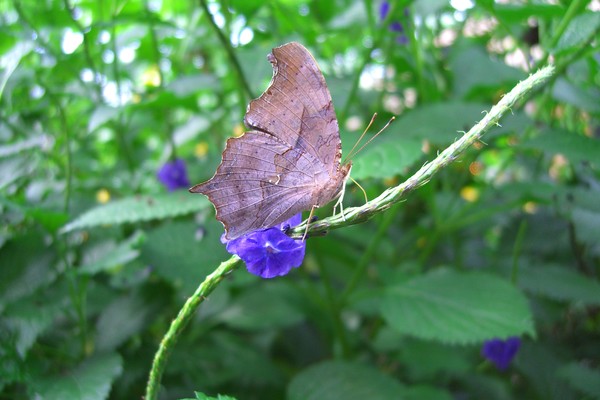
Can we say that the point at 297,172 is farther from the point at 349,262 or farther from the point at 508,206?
the point at 349,262

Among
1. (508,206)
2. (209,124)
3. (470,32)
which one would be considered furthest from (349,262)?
(470,32)

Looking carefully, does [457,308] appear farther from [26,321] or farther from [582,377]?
[26,321]

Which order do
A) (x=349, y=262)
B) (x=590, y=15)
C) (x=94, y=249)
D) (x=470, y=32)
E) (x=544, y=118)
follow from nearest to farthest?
(x=590, y=15), (x=94, y=249), (x=349, y=262), (x=544, y=118), (x=470, y=32)

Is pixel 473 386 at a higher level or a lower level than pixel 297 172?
lower

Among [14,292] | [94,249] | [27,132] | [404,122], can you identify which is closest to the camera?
[14,292]

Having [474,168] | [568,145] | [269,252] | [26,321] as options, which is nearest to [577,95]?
[568,145]

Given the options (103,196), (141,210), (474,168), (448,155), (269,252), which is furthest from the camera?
(103,196)

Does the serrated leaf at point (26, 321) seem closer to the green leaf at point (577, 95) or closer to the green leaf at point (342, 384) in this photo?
the green leaf at point (342, 384)
